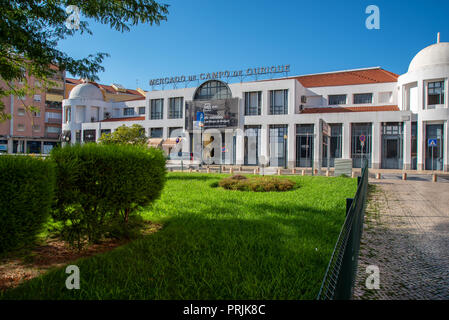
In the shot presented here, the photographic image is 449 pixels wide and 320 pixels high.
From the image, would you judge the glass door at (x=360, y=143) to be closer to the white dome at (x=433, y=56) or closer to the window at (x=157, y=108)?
the white dome at (x=433, y=56)

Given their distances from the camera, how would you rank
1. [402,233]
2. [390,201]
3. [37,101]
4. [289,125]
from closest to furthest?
[402,233] → [390,201] → [289,125] → [37,101]

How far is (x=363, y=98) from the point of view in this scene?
36.2 m

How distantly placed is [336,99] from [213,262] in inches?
1473

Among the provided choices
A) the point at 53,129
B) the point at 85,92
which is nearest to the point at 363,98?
the point at 85,92

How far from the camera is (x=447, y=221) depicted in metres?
7.04

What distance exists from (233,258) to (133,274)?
1.26 metres

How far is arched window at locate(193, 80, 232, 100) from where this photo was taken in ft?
122

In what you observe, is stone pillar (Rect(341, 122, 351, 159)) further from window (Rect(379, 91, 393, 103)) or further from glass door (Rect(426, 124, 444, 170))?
window (Rect(379, 91, 393, 103))

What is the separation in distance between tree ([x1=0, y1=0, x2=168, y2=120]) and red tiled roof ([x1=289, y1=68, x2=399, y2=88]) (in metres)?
35.3

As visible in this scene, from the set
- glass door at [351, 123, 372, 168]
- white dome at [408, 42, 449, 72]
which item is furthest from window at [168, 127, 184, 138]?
white dome at [408, 42, 449, 72]

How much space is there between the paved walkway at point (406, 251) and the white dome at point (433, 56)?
26.2 metres

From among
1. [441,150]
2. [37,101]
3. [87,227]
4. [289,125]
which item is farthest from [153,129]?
[87,227]
